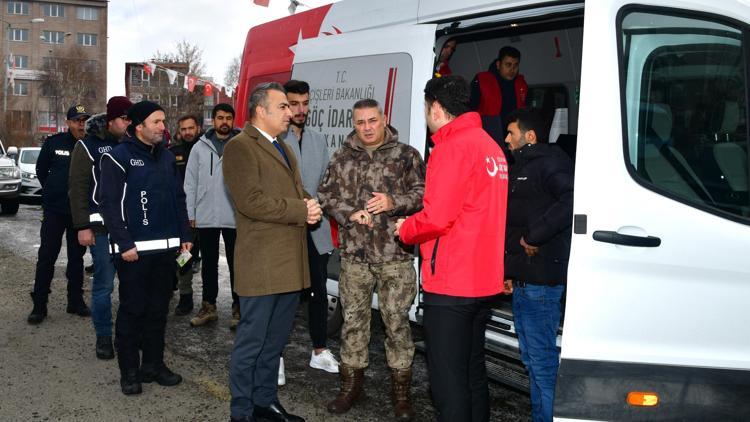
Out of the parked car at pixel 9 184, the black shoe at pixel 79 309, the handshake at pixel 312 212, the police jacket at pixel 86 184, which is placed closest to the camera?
the handshake at pixel 312 212

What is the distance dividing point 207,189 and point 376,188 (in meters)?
2.35

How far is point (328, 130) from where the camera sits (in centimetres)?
552

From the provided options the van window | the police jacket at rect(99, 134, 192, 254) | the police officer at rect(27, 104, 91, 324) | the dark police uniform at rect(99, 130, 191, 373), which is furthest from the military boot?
the van window

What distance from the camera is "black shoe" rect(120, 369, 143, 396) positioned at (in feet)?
15.2

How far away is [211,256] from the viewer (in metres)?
6.27

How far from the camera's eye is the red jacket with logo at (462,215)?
3229 millimetres

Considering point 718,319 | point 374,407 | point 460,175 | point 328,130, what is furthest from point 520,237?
point 328,130

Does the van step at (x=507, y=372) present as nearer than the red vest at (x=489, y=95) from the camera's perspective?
Yes

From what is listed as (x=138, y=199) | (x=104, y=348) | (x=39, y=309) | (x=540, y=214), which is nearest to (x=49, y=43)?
(x=39, y=309)

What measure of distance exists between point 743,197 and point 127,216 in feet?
11.2

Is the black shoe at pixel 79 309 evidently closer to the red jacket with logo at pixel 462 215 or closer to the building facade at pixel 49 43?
the red jacket with logo at pixel 462 215

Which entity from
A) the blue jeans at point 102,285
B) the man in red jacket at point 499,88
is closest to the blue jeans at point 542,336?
the man in red jacket at point 499,88

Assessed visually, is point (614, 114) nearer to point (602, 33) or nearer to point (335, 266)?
point (602, 33)

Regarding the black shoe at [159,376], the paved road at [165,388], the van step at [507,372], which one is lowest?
the paved road at [165,388]
